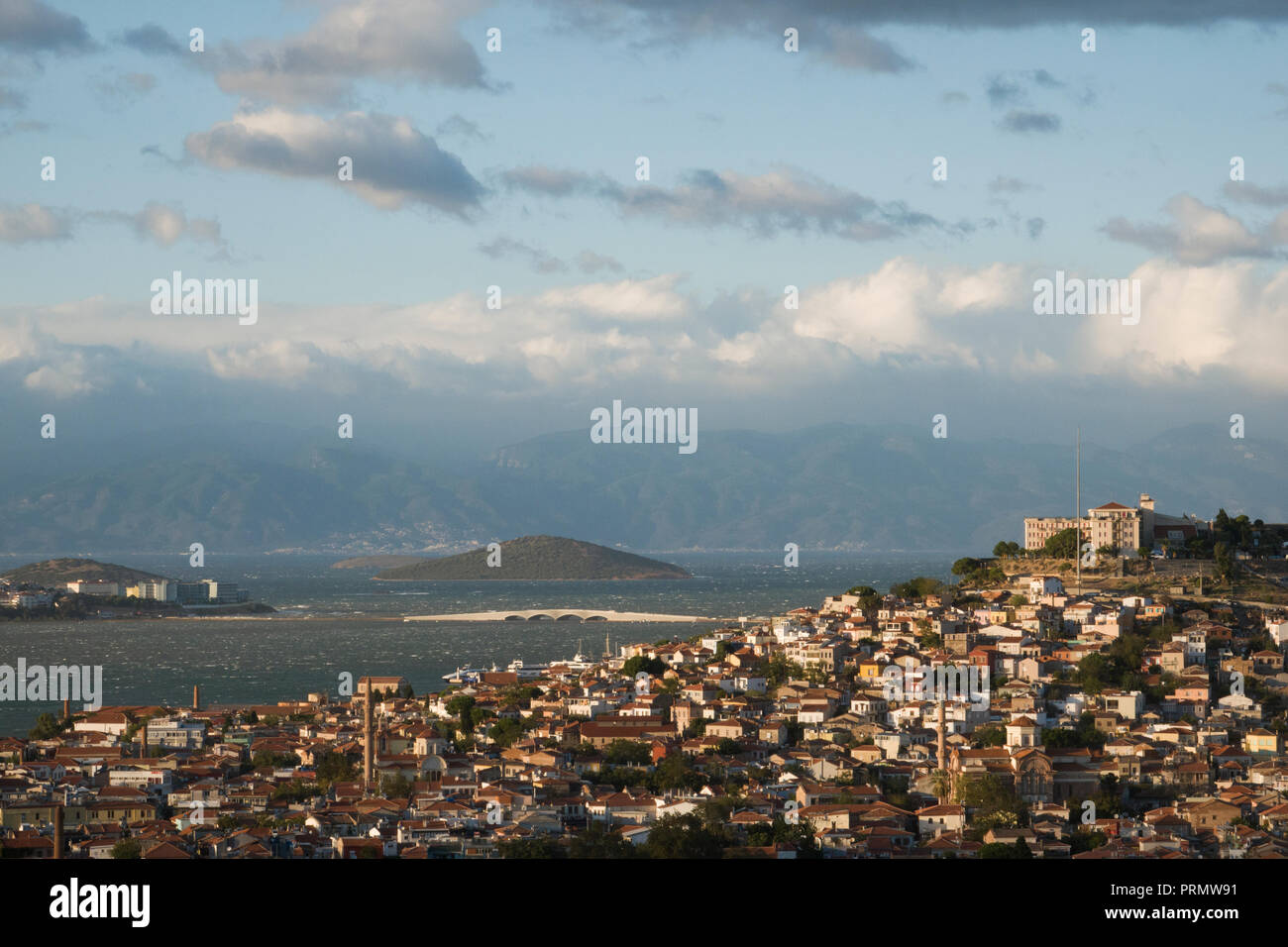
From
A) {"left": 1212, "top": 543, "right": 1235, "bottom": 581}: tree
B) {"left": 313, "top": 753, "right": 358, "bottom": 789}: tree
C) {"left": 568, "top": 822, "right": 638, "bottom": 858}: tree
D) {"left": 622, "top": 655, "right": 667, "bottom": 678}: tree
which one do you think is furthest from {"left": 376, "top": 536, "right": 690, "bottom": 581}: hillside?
{"left": 568, "top": 822, "right": 638, "bottom": 858}: tree

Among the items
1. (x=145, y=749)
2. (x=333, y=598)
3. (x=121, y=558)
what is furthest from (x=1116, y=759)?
(x=121, y=558)

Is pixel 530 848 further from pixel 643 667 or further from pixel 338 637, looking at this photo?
pixel 338 637

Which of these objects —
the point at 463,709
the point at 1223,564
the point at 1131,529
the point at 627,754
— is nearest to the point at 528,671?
the point at 463,709

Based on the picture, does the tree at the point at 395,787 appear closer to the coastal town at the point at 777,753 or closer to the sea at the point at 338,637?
the coastal town at the point at 777,753

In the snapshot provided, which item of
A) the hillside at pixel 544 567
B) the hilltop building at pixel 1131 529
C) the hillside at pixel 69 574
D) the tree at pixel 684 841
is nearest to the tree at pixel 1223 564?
the hilltop building at pixel 1131 529

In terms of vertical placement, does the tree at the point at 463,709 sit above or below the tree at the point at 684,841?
above
